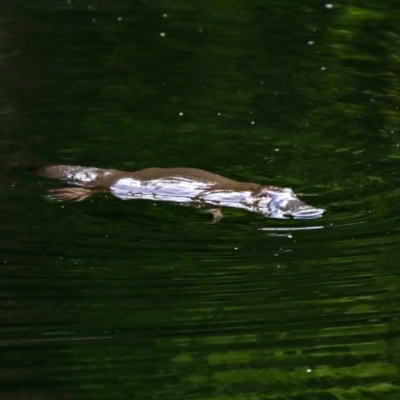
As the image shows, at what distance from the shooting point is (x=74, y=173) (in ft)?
18.6

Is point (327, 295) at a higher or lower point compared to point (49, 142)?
higher

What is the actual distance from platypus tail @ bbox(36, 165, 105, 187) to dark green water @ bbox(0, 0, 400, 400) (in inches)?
5.5

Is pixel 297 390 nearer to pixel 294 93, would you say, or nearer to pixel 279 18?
pixel 294 93

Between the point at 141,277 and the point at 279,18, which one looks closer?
the point at 141,277

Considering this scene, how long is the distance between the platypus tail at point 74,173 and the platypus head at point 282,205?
972mm

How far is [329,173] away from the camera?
224 inches

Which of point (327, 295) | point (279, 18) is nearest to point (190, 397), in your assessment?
point (327, 295)

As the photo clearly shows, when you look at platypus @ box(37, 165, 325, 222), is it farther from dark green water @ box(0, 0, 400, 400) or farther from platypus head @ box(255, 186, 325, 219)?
dark green water @ box(0, 0, 400, 400)

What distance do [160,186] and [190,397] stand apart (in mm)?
2259

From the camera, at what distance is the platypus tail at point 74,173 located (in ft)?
18.4

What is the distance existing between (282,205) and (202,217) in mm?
404

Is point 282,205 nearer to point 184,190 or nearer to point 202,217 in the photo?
point 202,217

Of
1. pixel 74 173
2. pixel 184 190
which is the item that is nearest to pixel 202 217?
pixel 184 190

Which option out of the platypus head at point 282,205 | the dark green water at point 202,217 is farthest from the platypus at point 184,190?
the dark green water at point 202,217
